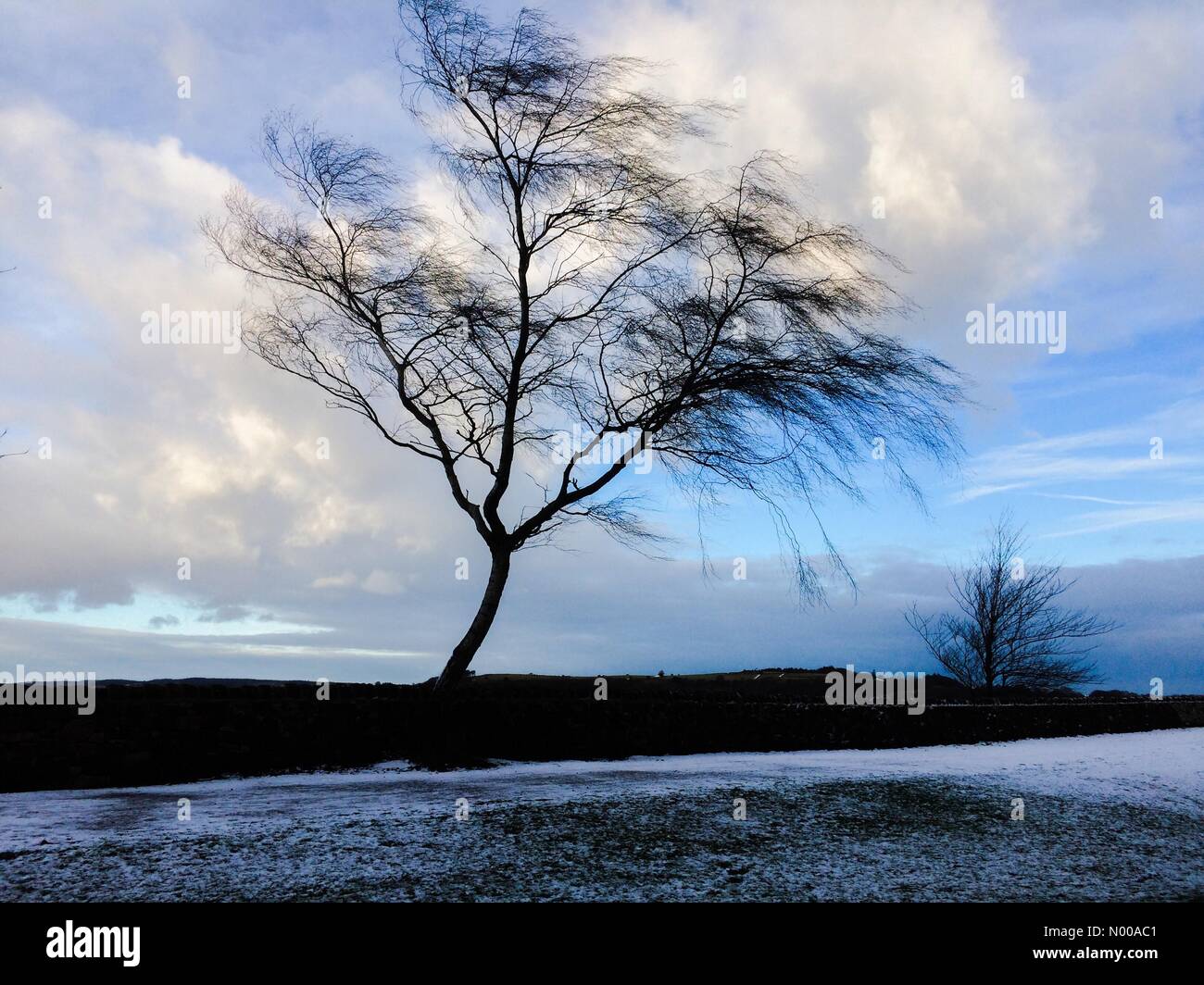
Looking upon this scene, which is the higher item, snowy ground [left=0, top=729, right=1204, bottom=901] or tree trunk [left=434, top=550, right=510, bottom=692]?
tree trunk [left=434, top=550, right=510, bottom=692]

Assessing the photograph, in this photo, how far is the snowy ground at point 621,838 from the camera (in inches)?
328

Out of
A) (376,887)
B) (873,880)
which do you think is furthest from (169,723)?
(873,880)

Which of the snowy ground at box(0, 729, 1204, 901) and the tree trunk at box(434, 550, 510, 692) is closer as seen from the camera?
the snowy ground at box(0, 729, 1204, 901)

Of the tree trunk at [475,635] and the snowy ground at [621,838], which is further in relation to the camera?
the tree trunk at [475,635]

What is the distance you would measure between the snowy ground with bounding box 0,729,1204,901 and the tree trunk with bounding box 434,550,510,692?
277cm

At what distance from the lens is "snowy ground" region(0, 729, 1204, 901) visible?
27.3ft

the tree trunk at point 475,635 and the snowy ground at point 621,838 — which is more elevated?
the tree trunk at point 475,635

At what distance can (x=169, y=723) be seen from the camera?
14.3m

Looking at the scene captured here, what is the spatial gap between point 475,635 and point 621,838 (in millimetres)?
7413

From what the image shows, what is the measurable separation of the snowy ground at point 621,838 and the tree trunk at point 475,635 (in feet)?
9.07

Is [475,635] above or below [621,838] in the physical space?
above

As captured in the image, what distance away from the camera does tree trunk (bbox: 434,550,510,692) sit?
16688mm

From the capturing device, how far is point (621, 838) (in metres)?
9.72
